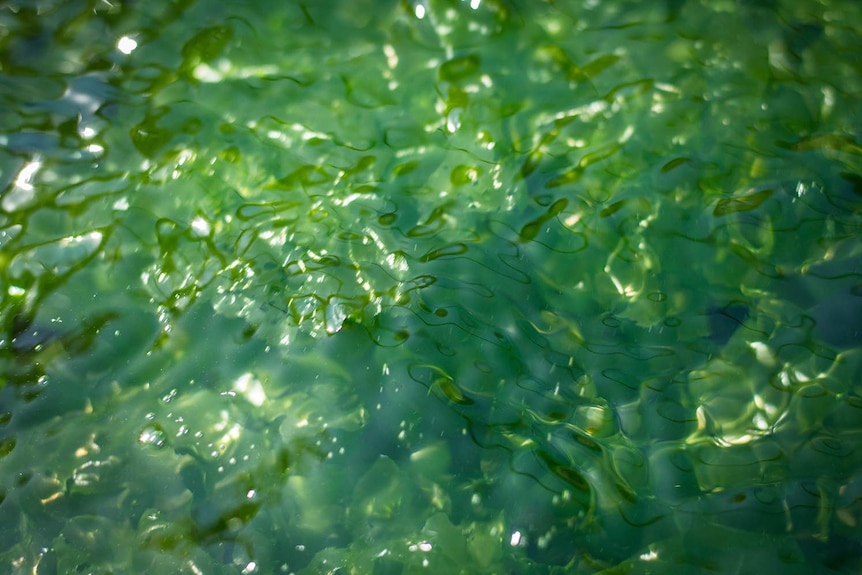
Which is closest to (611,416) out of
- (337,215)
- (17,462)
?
(337,215)

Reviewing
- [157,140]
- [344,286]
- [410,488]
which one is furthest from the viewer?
[157,140]

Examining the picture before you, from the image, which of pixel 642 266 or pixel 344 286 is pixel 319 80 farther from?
pixel 642 266

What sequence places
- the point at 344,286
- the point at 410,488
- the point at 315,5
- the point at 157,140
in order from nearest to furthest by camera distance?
the point at 410,488 → the point at 344,286 → the point at 157,140 → the point at 315,5

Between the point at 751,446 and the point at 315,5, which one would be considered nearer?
the point at 751,446

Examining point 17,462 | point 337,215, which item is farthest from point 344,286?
point 17,462

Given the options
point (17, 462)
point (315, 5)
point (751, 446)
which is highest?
point (315, 5)

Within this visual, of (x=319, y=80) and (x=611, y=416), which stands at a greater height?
(x=319, y=80)

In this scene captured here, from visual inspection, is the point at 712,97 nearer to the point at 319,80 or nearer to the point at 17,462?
the point at 319,80
